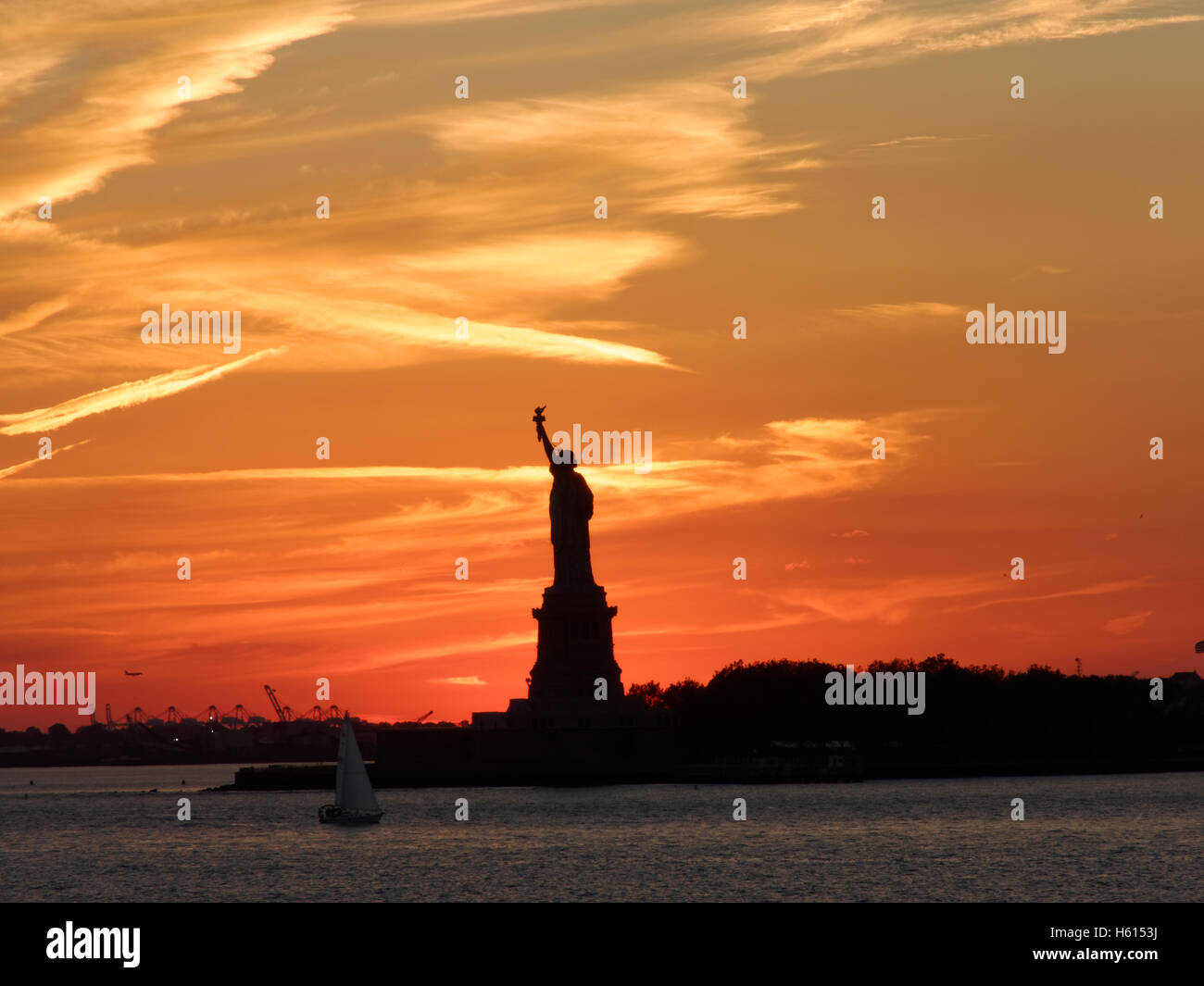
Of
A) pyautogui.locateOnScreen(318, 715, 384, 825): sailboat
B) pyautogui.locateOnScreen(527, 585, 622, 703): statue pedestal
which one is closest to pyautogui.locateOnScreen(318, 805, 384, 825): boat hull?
pyautogui.locateOnScreen(318, 715, 384, 825): sailboat

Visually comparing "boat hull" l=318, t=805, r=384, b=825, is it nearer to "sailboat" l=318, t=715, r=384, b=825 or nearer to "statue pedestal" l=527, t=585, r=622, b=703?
"sailboat" l=318, t=715, r=384, b=825

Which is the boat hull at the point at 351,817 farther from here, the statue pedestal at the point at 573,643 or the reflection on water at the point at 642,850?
the statue pedestal at the point at 573,643

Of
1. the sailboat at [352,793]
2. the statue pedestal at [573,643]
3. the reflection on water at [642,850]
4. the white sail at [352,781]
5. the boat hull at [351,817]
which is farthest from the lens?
the statue pedestal at [573,643]

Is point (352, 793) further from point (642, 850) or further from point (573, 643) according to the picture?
point (573, 643)

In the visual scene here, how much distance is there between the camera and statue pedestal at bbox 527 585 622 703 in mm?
141250

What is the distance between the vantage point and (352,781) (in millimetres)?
109188

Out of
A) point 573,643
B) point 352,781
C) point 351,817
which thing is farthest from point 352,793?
point 573,643

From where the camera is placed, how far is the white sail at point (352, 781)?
10812 centimetres

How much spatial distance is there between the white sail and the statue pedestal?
3388 centimetres

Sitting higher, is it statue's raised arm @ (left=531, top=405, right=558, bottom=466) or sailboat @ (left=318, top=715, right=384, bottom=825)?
statue's raised arm @ (left=531, top=405, right=558, bottom=466)

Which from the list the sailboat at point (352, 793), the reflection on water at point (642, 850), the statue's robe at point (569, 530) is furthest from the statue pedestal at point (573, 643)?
the sailboat at point (352, 793)

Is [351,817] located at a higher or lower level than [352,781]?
lower

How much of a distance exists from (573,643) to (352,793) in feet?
117
